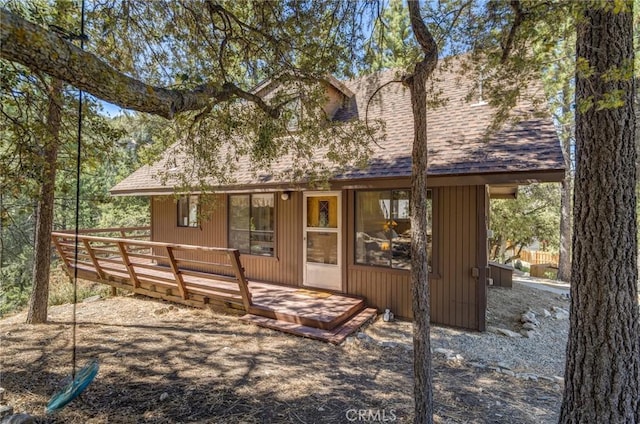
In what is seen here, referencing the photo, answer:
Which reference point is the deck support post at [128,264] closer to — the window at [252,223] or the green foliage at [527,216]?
the window at [252,223]

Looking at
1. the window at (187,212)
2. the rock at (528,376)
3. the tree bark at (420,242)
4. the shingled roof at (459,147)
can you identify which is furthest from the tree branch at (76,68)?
the window at (187,212)

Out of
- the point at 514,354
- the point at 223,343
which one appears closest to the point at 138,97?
the point at 223,343

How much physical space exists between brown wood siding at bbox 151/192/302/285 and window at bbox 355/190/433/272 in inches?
57.8

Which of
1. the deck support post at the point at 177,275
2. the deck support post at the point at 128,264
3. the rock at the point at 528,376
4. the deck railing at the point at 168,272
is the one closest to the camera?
the rock at the point at 528,376

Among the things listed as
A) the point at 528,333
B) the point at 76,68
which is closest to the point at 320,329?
the point at 528,333

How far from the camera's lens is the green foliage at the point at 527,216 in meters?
14.7

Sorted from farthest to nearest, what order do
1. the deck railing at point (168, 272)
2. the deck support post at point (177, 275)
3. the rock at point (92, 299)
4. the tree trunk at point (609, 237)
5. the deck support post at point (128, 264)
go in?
the rock at point (92, 299) → the deck support post at point (128, 264) → the deck support post at point (177, 275) → the deck railing at point (168, 272) → the tree trunk at point (609, 237)

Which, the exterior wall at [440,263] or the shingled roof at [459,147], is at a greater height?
the shingled roof at [459,147]

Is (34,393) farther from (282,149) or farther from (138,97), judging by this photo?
(282,149)

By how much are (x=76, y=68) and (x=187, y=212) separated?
7475 mm

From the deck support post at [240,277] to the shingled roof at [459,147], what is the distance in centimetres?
169

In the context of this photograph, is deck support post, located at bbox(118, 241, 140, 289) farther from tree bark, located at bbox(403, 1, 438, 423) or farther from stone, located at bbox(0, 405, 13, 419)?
tree bark, located at bbox(403, 1, 438, 423)

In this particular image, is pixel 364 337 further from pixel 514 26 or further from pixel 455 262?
pixel 514 26

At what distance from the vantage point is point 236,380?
11.6 ft
